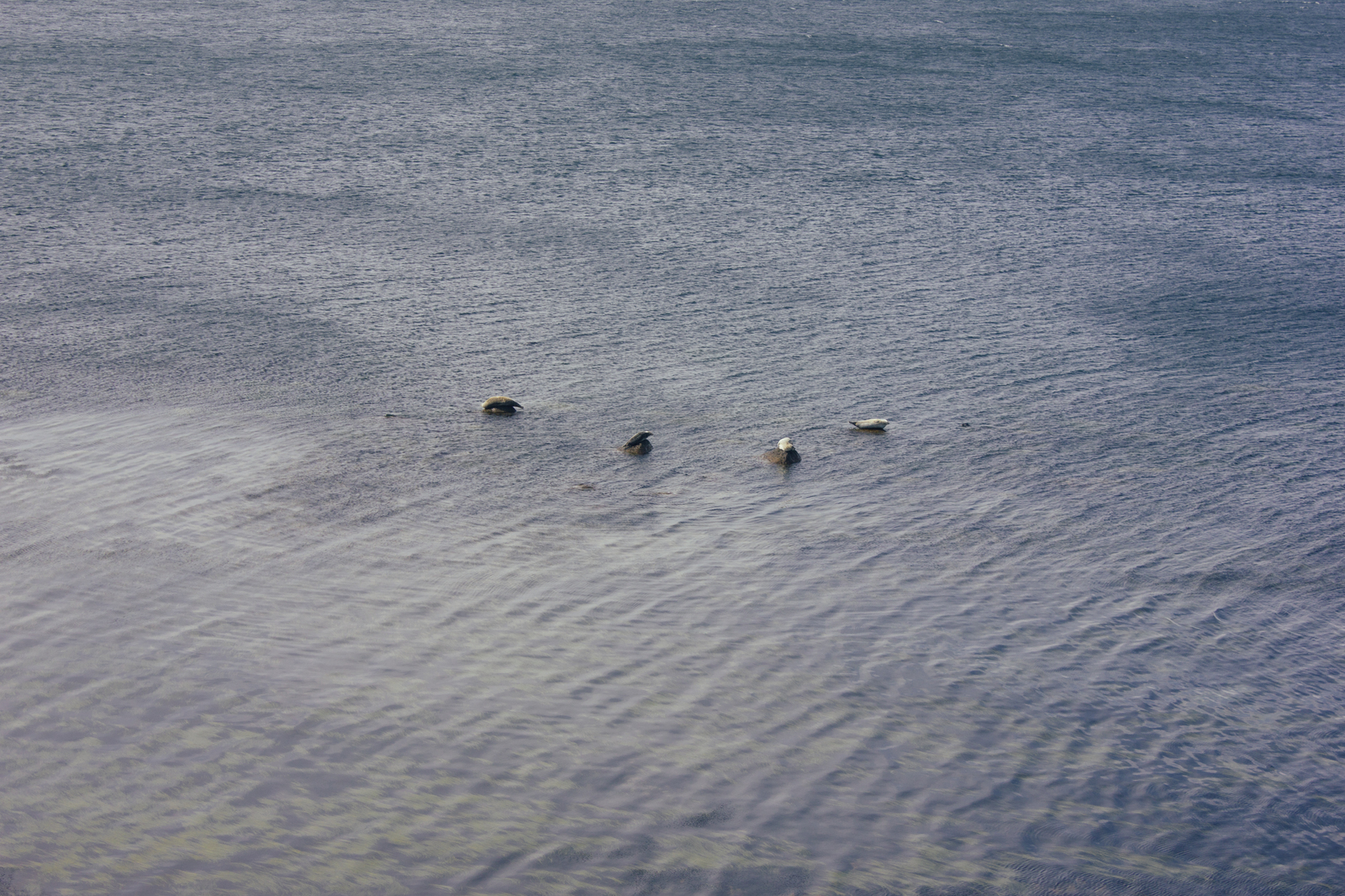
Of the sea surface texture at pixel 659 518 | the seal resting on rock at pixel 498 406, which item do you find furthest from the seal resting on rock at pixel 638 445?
the seal resting on rock at pixel 498 406

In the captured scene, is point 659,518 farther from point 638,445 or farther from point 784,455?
point 784,455

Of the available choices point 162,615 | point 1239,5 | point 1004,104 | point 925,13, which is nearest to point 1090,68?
point 1004,104

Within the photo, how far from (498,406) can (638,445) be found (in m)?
2.45

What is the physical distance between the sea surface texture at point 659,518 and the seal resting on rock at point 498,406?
144 mm

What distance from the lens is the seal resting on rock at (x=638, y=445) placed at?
1565 cm

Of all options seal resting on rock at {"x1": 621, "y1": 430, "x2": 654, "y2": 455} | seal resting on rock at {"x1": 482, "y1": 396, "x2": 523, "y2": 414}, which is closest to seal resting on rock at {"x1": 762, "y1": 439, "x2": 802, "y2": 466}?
seal resting on rock at {"x1": 621, "y1": 430, "x2": 654, "y2": 455}

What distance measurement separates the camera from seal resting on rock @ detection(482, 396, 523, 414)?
16.7 m

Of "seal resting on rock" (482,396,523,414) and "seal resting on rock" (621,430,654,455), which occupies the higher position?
"seal resting on rock" (482,396,523,414)

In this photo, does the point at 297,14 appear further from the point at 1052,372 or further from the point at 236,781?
the point at 236,781

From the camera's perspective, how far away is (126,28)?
44.7m

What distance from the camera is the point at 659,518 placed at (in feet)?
45.3

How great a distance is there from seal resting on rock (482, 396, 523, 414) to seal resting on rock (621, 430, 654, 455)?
6.82 feet

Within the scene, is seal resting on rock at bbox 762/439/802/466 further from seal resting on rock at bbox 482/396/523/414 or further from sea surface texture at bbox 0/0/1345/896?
seal resting on rock at bbox 482/396/523/414

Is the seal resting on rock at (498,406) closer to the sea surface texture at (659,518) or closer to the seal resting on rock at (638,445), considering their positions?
the sea surface texture at (659,518)
